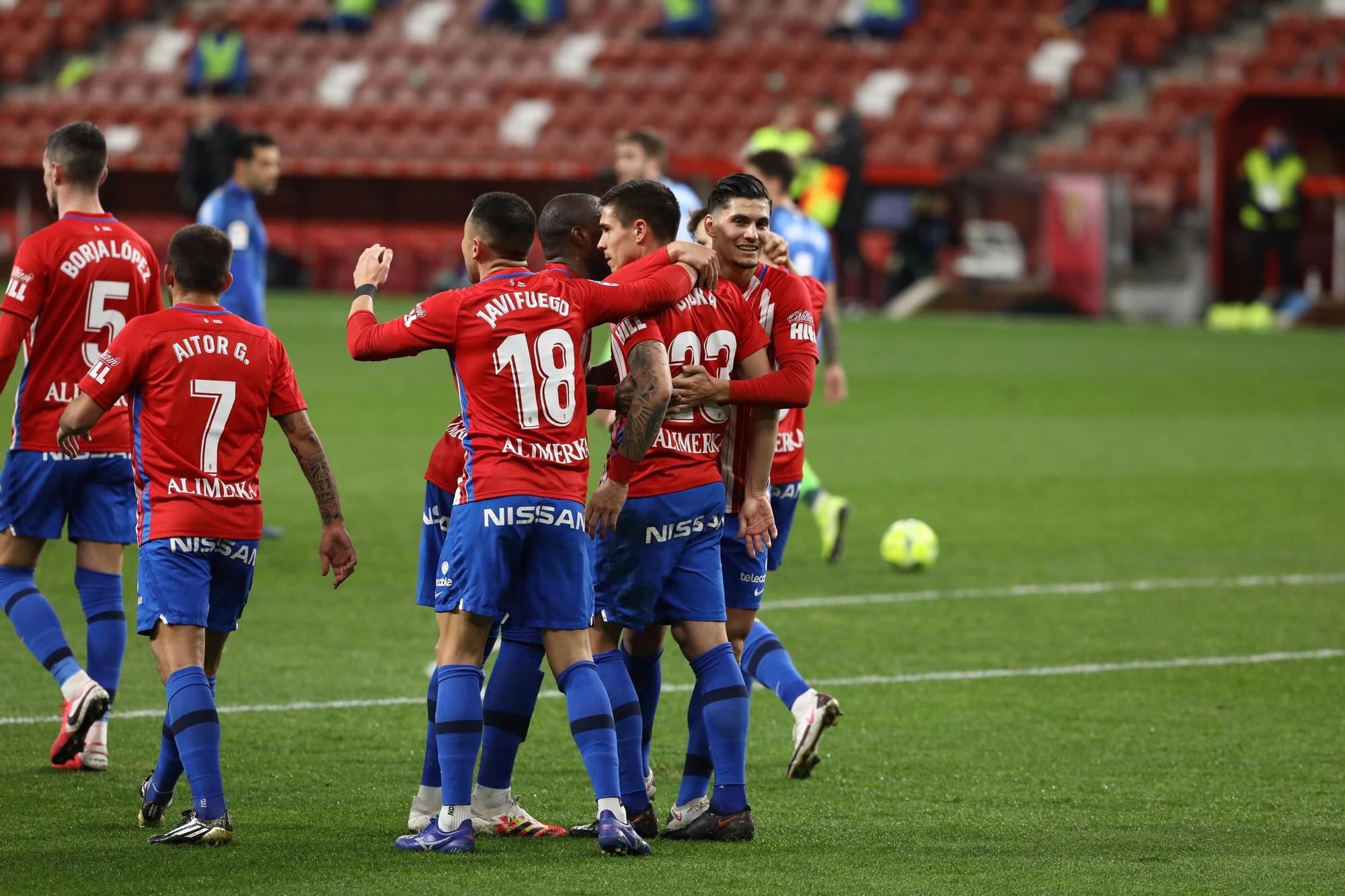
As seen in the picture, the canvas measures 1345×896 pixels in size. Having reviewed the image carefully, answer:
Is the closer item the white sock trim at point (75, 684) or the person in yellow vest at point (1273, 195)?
Answer: the white sock trim at point (75, 684)

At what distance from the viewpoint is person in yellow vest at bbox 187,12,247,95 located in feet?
108

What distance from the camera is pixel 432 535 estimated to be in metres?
5.41

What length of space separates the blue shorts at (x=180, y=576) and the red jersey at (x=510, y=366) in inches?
26.5

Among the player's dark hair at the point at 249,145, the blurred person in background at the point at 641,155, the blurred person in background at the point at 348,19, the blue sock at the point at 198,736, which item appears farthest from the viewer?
the blurred person in background at the point at 348,19

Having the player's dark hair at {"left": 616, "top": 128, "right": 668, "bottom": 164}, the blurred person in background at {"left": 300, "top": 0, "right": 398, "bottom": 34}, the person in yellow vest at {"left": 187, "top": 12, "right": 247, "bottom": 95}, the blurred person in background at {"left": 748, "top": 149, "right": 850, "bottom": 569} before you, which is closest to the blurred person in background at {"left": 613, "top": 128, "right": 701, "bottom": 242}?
the player's dark hair at {"left": 616, "top": 128, "right": 668, "bottom": 164}

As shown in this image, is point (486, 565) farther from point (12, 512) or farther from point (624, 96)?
point (624, 96)

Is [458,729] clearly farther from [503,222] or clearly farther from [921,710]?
[921,710]

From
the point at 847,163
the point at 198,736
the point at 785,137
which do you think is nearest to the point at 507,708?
the point at 198,736

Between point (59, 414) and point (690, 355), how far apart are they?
2.27 meters

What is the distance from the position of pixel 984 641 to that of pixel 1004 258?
60.6 ft

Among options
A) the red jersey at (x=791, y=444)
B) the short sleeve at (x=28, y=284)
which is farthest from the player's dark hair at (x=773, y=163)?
the short sleeve at (x=28, y=284)

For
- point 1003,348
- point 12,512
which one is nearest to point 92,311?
point 12,512

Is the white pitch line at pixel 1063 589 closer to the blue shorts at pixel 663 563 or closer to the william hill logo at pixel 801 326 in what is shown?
the william hill logo at pixel 801 326

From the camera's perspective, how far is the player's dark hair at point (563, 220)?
208 inches
